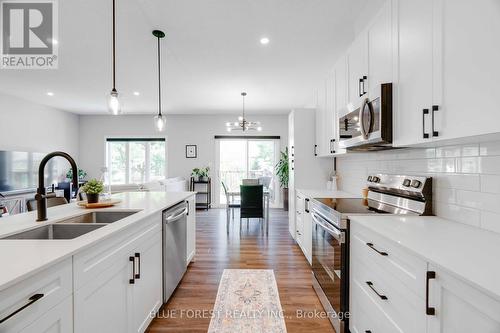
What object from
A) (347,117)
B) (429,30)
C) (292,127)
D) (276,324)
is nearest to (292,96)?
(292,127)

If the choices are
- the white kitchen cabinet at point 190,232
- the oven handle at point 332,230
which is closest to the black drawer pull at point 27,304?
the oven handle at point 332,230

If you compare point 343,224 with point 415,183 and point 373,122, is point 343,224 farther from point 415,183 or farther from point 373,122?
point 373,122

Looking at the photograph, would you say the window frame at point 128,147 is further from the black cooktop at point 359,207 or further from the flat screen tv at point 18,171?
the black cooktop at point 359,207

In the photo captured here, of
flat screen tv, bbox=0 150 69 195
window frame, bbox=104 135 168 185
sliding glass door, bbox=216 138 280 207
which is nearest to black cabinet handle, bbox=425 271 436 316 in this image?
sliding glass door, bbox=216 138 280 207

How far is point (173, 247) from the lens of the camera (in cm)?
221

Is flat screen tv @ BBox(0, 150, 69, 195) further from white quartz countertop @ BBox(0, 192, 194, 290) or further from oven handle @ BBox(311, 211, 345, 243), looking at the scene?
oven handle @ BBox(311, 211, 345, 243)

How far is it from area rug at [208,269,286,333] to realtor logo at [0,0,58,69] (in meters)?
3.21

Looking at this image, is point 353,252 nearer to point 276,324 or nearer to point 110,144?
point 276,324

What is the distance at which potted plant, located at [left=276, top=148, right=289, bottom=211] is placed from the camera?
6.34 meters

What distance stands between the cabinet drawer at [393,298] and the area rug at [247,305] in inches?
32.2

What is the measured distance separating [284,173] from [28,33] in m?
5.33

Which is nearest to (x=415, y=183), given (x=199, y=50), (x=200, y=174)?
(x=199, y=50)

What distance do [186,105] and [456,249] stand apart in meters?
5.75

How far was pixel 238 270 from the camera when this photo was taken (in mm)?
2770
